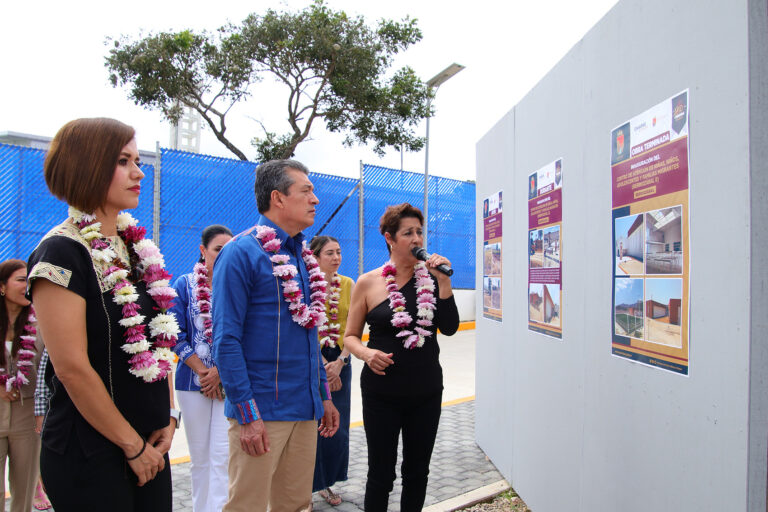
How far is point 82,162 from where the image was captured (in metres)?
1.89

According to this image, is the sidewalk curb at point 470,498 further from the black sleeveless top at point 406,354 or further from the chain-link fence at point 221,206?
the chain-link fence at point 221,206

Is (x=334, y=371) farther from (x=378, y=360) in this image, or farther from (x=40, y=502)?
(x=40, y=502)

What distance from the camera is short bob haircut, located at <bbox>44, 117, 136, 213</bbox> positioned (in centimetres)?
188

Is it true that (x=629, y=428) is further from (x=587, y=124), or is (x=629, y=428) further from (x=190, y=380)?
(x=190, y=380)

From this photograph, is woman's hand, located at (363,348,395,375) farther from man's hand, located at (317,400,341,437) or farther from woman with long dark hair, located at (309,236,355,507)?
woman with long dark hair, located at (309,236,355,507)

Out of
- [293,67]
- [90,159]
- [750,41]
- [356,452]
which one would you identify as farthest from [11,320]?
[293,67]

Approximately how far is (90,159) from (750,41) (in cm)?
232

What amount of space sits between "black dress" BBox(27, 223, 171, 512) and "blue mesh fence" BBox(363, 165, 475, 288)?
37.3ft

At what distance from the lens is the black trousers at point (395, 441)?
131 inches

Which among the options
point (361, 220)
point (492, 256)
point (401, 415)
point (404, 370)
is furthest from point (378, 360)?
point (361, 220)

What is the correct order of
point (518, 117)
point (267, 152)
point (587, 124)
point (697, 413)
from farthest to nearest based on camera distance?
point (267, 152)
point (518, 117)
point (587, 124)
point (697, 413)

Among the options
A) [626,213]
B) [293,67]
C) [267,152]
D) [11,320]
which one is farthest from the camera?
[267,152]

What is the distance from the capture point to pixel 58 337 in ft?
5.63

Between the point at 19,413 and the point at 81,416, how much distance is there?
82.8 inches
